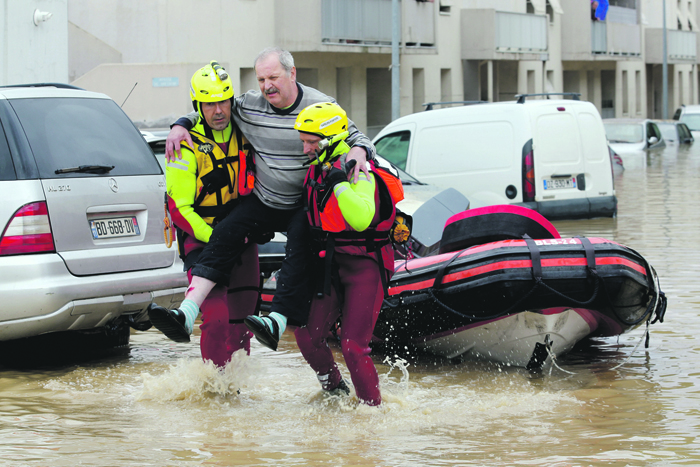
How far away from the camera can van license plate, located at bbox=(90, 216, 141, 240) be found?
20.9ft

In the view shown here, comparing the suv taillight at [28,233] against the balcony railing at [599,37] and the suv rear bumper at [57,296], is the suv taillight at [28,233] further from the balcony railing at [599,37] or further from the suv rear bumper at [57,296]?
the balcony railing at [599,37]

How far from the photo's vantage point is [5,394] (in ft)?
19.6

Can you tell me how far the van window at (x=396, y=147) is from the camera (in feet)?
45.5

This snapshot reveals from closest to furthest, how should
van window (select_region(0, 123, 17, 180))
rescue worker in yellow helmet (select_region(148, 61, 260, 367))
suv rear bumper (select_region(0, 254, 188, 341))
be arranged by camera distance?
rescue worker in yellow helmet (select_region(148, 61, 260, 367)) → suv rear bumper (select_region(0, 254, 188, 341)) → van window (select_region(0, 123, 17, 180))

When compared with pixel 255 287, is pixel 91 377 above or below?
below

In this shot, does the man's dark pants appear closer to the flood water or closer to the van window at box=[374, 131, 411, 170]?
the flood water

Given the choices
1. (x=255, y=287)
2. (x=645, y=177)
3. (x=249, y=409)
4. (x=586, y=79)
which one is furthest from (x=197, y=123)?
(x=586, y=79)

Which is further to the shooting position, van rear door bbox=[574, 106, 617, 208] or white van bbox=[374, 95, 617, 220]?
van rear door bbox=[574, 106, 617, 208]

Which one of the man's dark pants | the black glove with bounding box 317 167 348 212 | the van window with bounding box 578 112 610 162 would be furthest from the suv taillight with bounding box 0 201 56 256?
the van window with bounding box 578 112 610 162

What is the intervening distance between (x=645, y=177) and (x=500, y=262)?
65.6 ft

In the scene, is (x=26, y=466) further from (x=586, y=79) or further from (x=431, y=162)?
(x=586, y=79)

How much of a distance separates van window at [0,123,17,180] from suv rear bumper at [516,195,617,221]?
27.5 feet

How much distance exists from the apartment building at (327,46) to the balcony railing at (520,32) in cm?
5

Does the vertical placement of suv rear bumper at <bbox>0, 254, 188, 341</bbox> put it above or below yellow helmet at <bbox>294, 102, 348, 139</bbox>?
below
